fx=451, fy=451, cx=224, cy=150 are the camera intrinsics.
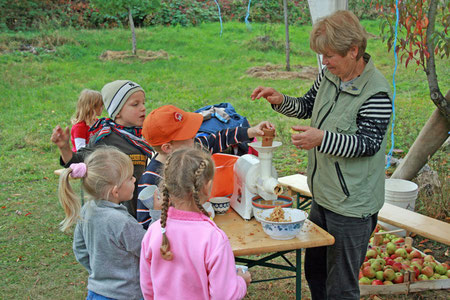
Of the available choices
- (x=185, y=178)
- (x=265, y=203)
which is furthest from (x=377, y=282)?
(x=185, y=178)

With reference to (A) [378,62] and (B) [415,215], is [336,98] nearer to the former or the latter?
(B) [415,215]

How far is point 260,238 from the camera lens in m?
2.37

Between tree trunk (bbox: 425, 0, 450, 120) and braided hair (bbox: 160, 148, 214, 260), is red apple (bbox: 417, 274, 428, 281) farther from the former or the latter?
braided hair (bbox: 160, 148, 214, 260)

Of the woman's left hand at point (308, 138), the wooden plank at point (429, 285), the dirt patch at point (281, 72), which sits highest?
the woman's left hand at point (308, 138)

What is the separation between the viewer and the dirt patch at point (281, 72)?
10820mm

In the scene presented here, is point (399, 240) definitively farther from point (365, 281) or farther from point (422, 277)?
point (365, 281)

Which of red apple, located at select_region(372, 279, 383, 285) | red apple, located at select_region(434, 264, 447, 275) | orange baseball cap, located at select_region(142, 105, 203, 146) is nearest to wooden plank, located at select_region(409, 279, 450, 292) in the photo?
red apple, located at select_region(434, 264, 447, 275)

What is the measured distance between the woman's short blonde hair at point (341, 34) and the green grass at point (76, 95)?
2.12 m

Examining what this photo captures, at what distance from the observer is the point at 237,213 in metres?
2.72

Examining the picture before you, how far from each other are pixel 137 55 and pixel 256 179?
1051 centimetres

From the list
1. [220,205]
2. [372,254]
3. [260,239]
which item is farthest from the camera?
[372,254]

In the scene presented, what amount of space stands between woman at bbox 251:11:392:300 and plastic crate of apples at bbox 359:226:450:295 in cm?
110

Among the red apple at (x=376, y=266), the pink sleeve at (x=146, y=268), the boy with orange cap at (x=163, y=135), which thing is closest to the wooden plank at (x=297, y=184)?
the red apple at (x=376, y=266)

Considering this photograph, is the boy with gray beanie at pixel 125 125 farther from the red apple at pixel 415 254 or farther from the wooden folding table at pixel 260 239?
the red apple at pixel 415 254
